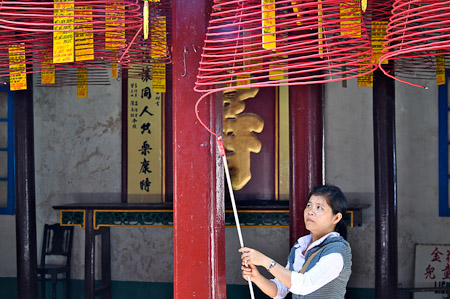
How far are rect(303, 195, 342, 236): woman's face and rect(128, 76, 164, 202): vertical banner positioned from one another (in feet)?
11.8

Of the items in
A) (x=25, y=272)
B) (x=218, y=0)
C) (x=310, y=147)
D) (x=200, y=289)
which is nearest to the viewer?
(x=218, y=0)

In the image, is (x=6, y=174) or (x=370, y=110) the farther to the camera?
(x=6, y=174)

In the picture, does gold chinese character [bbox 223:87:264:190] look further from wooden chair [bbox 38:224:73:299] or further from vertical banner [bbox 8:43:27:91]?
vertical banner [bbox 8:43:27:91]

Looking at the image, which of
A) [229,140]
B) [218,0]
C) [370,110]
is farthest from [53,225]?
[218,0]

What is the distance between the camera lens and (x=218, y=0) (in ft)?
7.55

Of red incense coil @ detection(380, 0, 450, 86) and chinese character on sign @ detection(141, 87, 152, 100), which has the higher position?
chinese character on sign @ detection(141, 87, 152, 100)

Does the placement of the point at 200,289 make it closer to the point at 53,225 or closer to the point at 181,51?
the point at 181,51

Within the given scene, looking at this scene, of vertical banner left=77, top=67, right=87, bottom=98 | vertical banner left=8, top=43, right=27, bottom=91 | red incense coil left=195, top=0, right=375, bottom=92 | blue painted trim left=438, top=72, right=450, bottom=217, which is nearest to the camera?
red incense coil left=195, top=0, right=375, bottom=92

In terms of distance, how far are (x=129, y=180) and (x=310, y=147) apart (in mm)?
2732

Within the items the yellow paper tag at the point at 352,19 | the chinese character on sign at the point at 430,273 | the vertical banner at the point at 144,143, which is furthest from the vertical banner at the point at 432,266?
the yellow paper tag at the point at 352,19

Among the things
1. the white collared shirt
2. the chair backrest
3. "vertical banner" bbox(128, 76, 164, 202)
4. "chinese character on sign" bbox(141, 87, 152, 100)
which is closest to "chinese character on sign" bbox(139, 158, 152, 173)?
"vertical banner" bbox(128, 76, 164, 202)

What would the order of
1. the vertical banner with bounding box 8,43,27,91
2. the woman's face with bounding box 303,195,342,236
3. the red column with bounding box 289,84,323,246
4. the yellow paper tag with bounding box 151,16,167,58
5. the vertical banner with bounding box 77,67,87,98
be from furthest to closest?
1. the vertical banner with bounding box 77,67,87,98
2. the red column with bounding box 289,84,323,246
3. the yellow paper tag with bounding box 151,16,167,58
4. the vertical banner with bounding box 8,43,27,91
5. the woman's face with bounding box 303,195,342,236

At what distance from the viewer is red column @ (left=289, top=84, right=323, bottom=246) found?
153 inches

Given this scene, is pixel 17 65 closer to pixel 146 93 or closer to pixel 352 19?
Answer: pixel 352 19
